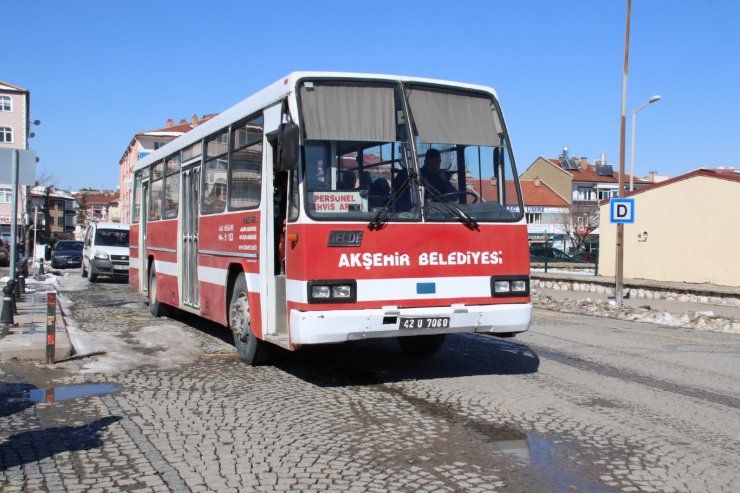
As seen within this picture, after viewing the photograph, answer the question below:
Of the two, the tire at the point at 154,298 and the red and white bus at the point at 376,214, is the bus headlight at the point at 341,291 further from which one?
the tire at the point at 154,298

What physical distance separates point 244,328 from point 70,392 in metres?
2.19

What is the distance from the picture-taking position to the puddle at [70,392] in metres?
7.36

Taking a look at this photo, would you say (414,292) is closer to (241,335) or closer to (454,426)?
(454,426)

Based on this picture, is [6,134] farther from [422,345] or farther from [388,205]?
[388,205]

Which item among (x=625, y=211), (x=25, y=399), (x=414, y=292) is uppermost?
(x=625, y=211)

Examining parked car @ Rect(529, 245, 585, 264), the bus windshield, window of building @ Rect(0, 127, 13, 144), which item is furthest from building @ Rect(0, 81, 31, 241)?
the bus windshield

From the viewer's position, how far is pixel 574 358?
998 centimetres

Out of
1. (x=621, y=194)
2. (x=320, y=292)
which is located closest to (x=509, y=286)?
(x=320, y=292)

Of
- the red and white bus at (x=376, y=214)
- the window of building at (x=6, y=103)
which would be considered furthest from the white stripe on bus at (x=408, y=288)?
the window of building at (x=6, y=103)

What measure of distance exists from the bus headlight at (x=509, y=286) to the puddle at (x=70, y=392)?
157 inches

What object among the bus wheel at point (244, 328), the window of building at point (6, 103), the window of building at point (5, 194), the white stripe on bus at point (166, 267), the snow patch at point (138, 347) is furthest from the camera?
the window of building at point (5, 194)

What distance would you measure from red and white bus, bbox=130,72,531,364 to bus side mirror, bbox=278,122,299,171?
0.01 metres

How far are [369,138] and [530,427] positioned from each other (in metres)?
3.22

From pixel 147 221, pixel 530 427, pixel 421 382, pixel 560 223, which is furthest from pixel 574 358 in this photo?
pixel 560 223
